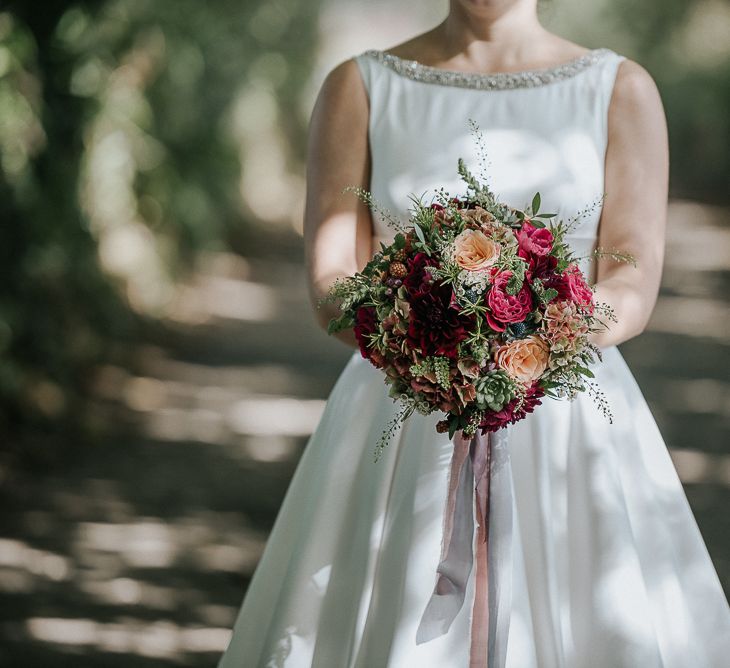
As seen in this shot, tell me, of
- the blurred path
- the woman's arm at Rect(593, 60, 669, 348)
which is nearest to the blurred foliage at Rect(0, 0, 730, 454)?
the blurred path

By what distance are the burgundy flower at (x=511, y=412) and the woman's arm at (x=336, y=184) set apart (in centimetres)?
52

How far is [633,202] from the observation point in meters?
2.28

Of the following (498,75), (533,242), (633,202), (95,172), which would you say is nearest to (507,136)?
(498,75)

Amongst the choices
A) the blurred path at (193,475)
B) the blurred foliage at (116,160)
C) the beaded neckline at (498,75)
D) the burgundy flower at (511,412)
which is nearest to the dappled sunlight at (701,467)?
the blurred path at (193,475)

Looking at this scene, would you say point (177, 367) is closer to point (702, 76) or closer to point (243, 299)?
point (243, 299)

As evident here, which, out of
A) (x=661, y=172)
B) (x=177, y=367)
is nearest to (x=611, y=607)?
(x=661, y=172)

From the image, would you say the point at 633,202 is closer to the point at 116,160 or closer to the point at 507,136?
the point at 507,136

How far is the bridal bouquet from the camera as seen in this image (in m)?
1.80

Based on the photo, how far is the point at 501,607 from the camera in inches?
82.3

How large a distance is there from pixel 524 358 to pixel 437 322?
6.3 inches

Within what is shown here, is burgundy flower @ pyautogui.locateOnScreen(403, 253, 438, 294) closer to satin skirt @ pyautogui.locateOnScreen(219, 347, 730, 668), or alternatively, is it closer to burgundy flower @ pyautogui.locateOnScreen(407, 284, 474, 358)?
burgundy flower @ pyautogui.locateOnScreen(407, 284, 474, 358)

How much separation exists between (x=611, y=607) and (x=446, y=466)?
0.44 meters

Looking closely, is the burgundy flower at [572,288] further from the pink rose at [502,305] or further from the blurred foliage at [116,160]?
the blurred foliage at [116,160]

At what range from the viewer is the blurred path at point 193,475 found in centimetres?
392
